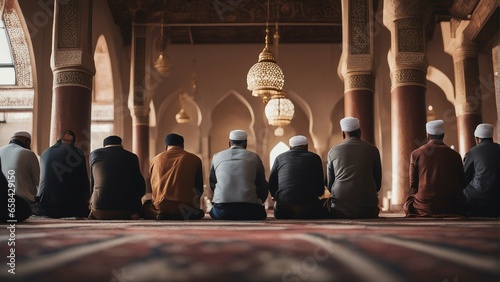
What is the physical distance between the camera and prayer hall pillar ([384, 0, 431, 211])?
6281mm

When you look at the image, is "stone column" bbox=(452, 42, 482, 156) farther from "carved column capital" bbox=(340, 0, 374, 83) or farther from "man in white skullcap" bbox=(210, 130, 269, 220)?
"man in white skullcap" bbox=(210, 130, 269, 220)

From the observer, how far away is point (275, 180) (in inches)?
181

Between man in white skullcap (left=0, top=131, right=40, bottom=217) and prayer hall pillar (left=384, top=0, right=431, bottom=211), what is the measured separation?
377 cm

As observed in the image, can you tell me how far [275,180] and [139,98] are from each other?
6.65 m

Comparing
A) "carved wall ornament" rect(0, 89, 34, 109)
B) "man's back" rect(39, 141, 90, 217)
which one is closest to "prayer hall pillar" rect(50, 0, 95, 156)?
"man's back" rect(39, 141, 90, 217)

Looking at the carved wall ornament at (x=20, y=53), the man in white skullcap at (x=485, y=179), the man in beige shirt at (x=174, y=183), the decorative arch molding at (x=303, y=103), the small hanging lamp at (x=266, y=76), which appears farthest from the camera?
the decorative arch molding at (x=303, y=103)

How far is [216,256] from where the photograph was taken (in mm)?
1770

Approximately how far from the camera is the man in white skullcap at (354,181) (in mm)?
4340

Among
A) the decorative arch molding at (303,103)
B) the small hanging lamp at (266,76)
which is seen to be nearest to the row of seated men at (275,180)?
the small hanging lamp at (266,76)

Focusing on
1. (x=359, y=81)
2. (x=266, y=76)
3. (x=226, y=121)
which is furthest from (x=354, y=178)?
(x=226, y=121)

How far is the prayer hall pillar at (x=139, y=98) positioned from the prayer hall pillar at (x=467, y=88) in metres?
5.45

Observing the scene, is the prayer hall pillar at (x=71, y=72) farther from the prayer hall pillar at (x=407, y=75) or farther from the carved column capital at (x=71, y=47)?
the prayer hall pillar at (x=407, y=75)

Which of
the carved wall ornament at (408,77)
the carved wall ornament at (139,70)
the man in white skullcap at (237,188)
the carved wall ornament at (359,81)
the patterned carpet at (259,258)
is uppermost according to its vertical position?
the carved wall ornament at (139,70)

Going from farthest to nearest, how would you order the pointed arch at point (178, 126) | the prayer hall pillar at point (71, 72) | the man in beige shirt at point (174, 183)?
the pointed arch at point (178, 126)
the prayer hall pillar at point (71, 72)
the man in beige shirt at point (174, 183)
